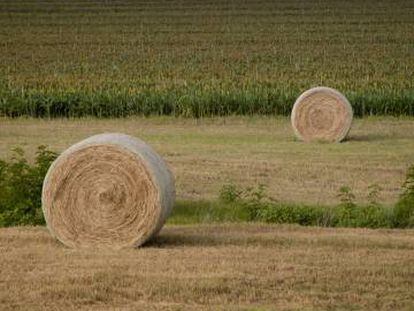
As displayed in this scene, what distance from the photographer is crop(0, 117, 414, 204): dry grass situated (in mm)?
18578

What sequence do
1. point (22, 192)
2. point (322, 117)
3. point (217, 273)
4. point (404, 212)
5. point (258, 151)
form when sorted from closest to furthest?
point (217, 273) < point (404, 212) < point (22, 192) < point (258, 151) < point (322, 117)

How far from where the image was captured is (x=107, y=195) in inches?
496

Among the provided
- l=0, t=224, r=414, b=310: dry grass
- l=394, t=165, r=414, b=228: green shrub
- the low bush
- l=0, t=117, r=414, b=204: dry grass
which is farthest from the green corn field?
l=0, t=224, r=414, b=310: dry grass

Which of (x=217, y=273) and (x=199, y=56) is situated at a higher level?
(x=217, y=273)

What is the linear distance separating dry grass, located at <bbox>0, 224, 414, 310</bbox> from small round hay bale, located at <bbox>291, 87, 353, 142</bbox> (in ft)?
39.7

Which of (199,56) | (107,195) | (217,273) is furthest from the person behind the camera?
(199,56)

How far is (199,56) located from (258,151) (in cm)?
2151

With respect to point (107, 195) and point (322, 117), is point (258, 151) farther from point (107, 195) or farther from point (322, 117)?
point (107, 195)

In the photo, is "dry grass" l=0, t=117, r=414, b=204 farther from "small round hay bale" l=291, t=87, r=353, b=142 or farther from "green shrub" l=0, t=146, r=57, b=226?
"green shrub" l=0, t=146, r=57, b=226

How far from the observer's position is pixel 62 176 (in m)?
12.8

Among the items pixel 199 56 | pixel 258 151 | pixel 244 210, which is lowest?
pixel 199 56

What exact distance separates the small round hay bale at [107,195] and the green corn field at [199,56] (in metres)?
18.3

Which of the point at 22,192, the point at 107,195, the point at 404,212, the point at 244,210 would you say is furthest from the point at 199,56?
the point at 107,195

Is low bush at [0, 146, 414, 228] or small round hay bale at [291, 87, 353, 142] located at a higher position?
low bush at [0, 146, 414, 228]
